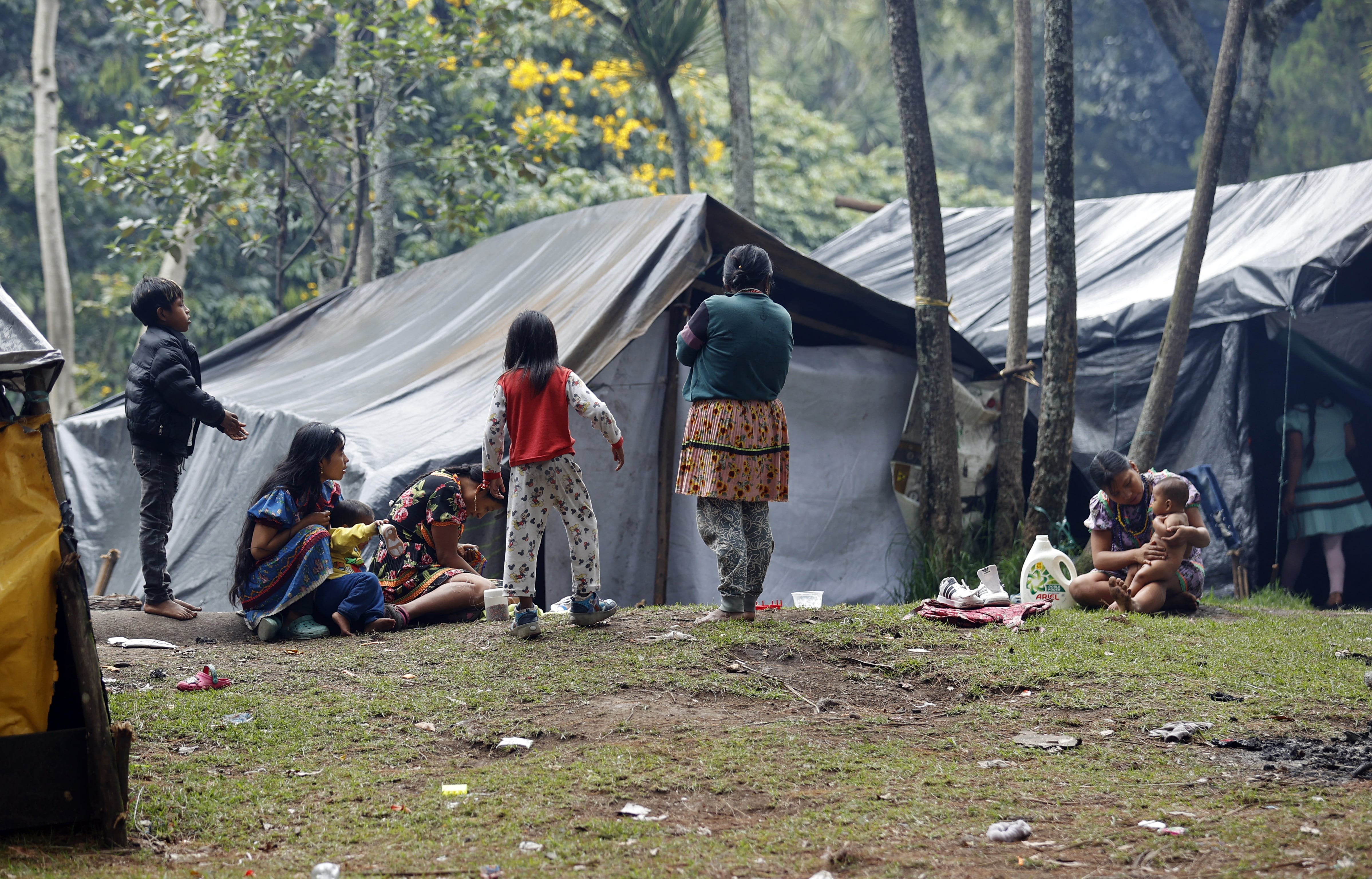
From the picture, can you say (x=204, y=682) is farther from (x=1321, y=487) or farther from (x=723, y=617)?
(x=1321, y=487)

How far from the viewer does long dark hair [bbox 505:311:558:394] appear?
4.91 metres

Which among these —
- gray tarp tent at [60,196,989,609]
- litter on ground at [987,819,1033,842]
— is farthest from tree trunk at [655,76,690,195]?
litter on ground at [987,819,1033,842]

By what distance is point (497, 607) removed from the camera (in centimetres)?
557

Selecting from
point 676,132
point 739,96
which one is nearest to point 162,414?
point 739,96

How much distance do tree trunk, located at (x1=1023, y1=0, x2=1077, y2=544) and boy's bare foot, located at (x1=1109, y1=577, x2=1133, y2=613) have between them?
55.6 inches

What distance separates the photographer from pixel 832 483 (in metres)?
7.73

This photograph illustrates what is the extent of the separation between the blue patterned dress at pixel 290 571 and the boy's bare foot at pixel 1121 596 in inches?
150

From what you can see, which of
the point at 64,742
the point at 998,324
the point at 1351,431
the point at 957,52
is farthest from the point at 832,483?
the point at 957,52

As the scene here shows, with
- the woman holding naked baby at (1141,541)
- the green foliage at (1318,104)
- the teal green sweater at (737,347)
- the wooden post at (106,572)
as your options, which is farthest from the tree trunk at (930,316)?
the green foliage at (1318,104)

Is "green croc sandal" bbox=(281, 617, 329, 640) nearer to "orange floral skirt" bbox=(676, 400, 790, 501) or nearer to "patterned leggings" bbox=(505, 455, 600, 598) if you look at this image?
"patterned leggings" bbox=(505, 455, 600, 598)

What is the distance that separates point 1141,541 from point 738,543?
7.00ft

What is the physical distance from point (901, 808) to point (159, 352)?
417 cm

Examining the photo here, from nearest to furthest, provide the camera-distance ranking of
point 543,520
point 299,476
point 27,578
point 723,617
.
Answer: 1. point 27,578
2. point 543,520
3. point 723,617
4. point 299,476

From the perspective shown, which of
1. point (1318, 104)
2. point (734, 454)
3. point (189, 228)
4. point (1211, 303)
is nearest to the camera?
point (734, 454)
